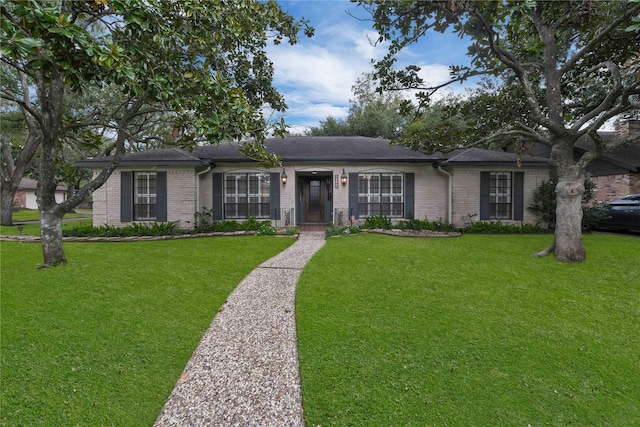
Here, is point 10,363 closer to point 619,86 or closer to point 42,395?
point 42,395

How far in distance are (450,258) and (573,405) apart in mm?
4644

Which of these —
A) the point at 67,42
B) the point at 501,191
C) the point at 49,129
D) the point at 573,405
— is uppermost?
the point at 67,42

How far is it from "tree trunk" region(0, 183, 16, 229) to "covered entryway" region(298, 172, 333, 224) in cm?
1441

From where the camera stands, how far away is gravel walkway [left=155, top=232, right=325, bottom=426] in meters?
2.21

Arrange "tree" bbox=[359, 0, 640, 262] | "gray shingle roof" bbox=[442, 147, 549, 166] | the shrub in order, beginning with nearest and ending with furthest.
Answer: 1. "tree" bbox=[359, 0, 640, 262]
2. "gray shingle roof" bbox=[442, 147, 549, 166]
3. the shrub

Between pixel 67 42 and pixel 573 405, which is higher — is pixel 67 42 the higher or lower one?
the higher one

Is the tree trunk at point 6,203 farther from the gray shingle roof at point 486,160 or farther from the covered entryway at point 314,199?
the gray shingle roof at point 486,160

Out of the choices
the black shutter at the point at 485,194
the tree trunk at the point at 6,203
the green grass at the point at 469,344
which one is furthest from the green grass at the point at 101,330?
the tree trunk at the point at 6,203

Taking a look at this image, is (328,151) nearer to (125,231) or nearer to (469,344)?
(125,231)

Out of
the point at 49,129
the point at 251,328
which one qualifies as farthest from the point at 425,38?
the point at 49,129

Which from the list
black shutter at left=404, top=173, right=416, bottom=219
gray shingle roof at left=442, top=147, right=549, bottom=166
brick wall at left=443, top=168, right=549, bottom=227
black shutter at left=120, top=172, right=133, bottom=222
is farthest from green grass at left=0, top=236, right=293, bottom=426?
gray shingle roof at left=442, top=147, right=549, bottom=166

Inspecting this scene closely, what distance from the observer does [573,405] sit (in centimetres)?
227

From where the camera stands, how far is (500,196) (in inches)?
443

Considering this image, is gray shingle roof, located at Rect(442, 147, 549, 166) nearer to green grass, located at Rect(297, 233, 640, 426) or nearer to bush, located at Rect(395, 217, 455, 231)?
bush, located at Rect(395, 217, 455, 231)
